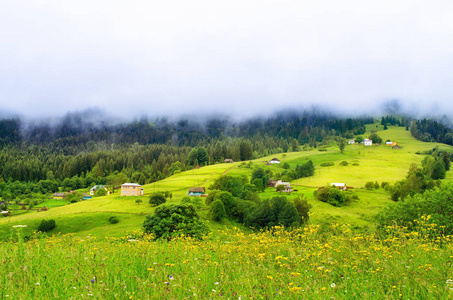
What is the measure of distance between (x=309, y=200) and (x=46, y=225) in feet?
231

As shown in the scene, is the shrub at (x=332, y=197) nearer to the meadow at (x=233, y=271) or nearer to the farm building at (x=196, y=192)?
the farm building at (x=196, y=192)

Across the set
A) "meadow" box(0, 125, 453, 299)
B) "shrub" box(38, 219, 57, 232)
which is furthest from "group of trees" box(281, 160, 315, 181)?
"meadow" box(0, 125, 453, 299)

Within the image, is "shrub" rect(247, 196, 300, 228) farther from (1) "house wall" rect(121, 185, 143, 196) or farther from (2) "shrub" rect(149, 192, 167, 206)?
(1) "house wall" rect(121, 185, 143, 196)

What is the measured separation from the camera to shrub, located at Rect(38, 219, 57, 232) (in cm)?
6071

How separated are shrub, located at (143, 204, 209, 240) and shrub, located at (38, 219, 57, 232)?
1191 inches

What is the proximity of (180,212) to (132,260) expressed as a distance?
40642mm

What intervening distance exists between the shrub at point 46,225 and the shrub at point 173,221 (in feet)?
99.2

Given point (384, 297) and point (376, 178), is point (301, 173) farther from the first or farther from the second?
point (384, 297)

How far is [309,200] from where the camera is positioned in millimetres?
85625

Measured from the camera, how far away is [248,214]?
69.5 m

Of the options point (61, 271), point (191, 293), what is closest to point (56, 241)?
point (61, 271)

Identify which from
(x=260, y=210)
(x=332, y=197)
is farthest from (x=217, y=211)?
(x=332, y=197)

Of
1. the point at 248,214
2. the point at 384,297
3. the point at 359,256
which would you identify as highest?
the point at 384,297

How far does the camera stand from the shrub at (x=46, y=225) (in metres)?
60.7
